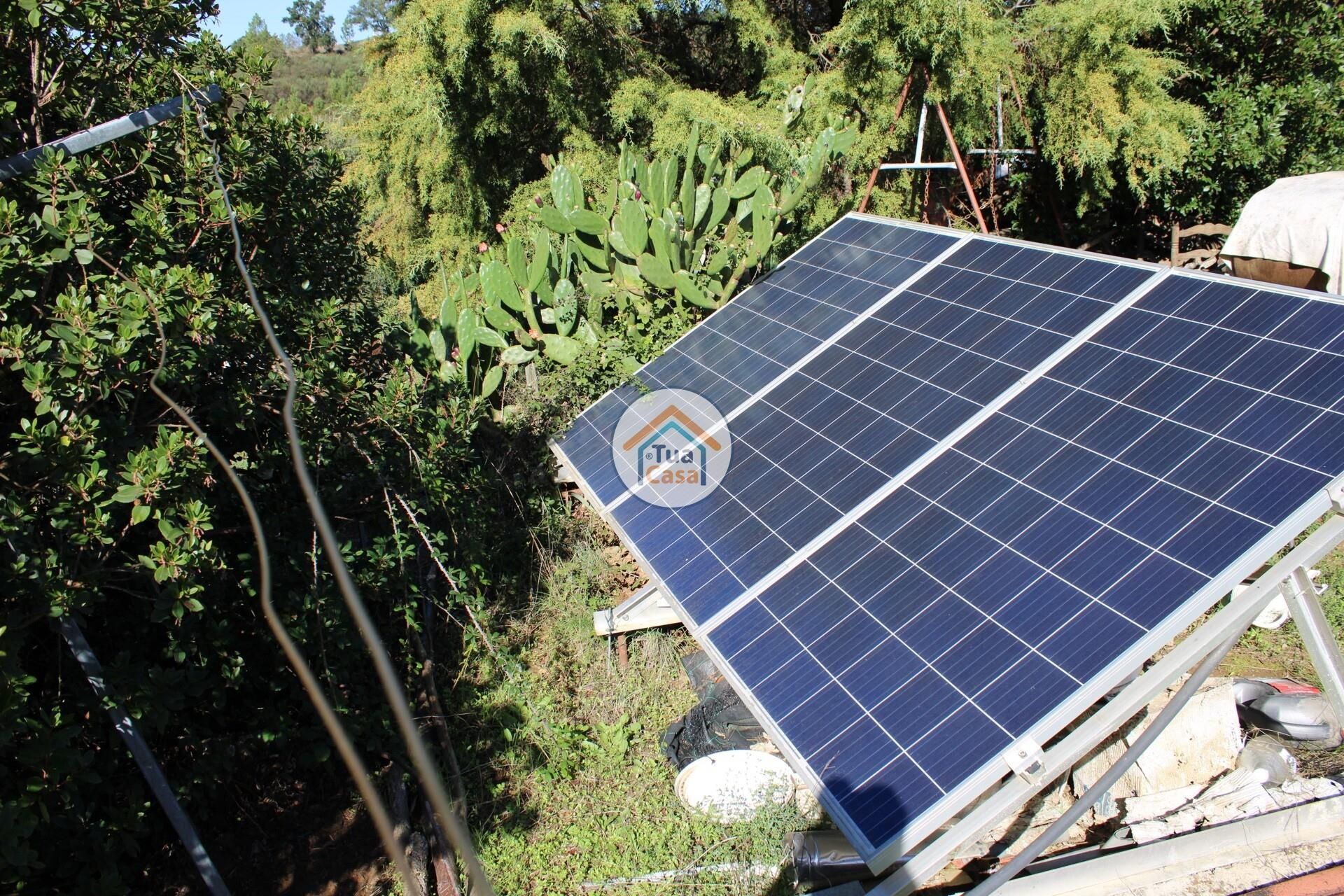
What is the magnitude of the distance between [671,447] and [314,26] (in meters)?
48.1

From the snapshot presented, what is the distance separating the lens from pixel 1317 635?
3.86 metres

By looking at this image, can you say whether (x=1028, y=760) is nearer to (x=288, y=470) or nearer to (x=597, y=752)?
(x=597, y=752)

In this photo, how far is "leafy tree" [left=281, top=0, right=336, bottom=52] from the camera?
4441cm

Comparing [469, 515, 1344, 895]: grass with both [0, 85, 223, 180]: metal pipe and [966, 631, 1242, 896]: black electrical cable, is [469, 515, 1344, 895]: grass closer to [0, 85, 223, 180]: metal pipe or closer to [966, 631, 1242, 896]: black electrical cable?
[966, 631, 1242, 896]: black electrical cable

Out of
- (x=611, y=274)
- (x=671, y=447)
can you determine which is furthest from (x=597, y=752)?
(x=611, y=274)

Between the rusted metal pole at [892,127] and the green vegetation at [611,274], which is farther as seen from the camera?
the rusted metal pole at [892,127]

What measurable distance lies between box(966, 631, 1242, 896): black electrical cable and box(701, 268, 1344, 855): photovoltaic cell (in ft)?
1.46

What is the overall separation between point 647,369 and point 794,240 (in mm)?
4425

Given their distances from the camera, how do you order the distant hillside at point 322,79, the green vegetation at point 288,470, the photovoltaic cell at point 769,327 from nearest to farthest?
the green vegetation at point 288,470 < the photovoltaic cell at point 769,327 < the distant hillside at point 322,79

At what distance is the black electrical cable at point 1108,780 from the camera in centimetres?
359

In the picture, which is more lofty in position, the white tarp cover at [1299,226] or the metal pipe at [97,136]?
the metal pipe at [97,136]

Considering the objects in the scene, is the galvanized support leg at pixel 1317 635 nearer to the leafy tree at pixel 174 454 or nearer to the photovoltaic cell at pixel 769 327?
the photovoltaic cell at pixel 769 327

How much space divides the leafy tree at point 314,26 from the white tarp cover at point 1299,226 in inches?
1714

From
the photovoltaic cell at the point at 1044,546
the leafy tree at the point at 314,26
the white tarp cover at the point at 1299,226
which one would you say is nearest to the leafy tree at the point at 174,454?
the photovoltaic cell at the point at 1044,546
